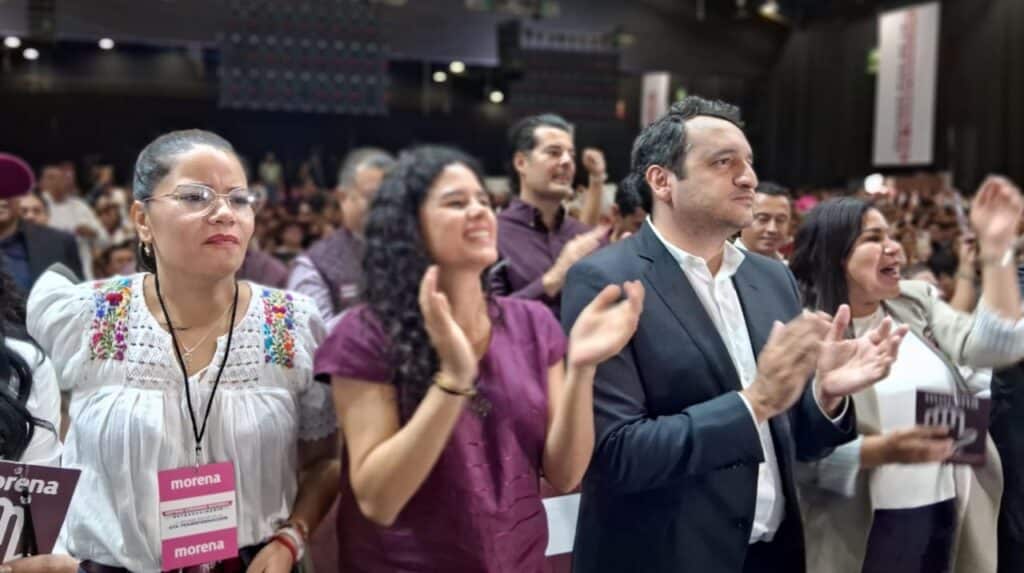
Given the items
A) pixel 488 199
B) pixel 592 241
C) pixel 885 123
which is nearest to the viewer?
pixel 488 199

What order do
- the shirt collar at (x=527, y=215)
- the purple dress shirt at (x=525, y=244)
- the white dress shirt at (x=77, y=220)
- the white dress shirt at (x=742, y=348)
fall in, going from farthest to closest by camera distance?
the white dress shirt at (x=77, y=220) < the shirt collar at (x=527, y=215) < the purple dress shirt at (x=525, y=244) < the white dress shirt at (x=742, y=348)

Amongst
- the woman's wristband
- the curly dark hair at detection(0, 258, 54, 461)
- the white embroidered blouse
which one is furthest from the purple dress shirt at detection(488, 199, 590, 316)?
the woman's wristband

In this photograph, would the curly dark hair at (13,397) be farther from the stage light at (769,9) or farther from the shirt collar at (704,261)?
the stage light at (769,9)

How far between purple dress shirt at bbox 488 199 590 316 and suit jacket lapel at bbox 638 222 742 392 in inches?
52.1

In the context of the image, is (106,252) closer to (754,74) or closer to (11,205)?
(11,205)

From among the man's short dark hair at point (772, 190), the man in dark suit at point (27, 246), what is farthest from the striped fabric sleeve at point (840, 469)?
the man in dark suit at point (27, 246)

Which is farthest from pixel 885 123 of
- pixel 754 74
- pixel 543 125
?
Answer: pixel 543 125

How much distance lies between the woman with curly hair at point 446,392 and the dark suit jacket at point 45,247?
3356mm

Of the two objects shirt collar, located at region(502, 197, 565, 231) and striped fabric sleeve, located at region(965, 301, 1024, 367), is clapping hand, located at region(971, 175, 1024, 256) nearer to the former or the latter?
striped fabric sleeve, located at region(965, 301, 1024, 367)

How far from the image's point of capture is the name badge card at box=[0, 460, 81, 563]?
61.7 inches

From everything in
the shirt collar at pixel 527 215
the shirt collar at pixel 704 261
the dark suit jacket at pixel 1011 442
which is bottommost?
the dark suit jacket at pixel 1011 442

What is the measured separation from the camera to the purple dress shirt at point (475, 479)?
1.45m

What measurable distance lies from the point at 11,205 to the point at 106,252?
1.11 metres

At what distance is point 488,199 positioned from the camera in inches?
58.5
